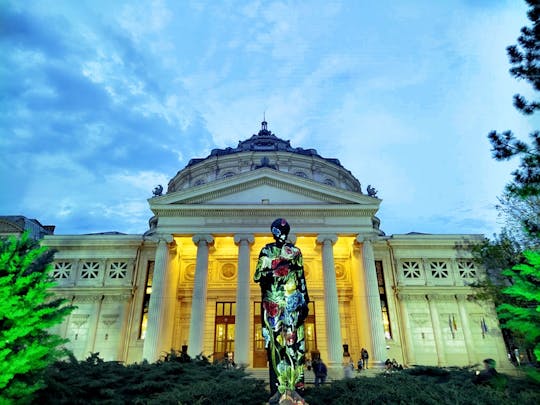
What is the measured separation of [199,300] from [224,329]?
5.11 meters

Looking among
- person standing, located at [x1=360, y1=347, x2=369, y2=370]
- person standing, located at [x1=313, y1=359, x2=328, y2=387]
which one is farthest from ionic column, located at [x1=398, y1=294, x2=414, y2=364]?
person standing, located at [x1=313, y1=359, x2=328, y2=387]

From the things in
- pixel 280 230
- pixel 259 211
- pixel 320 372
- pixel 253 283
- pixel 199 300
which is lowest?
pixel 320 372

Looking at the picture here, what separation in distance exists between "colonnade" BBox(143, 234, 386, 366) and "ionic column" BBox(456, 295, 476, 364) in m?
7.58

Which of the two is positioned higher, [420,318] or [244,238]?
[244,238]

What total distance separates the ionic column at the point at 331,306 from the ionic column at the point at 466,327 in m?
10.1

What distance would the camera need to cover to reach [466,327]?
934 inches

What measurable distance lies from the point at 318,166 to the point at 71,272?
2371 cm

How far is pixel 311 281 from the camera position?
25531 millimetres

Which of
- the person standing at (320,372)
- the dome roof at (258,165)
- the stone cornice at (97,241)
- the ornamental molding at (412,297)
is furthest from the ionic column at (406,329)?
the stone cornice at (97,241)

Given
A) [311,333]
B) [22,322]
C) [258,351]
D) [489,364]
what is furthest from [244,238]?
[22,322]

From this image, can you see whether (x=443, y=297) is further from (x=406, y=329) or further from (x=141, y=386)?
(x=141, y=386)

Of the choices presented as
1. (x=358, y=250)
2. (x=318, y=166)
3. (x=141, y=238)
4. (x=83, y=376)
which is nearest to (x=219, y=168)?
(x=318, y=166)

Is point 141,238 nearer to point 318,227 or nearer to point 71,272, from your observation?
point 71,272

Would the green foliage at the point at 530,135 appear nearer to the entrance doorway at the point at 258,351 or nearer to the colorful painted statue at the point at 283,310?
the colorful painted statue at the point at 283,310
